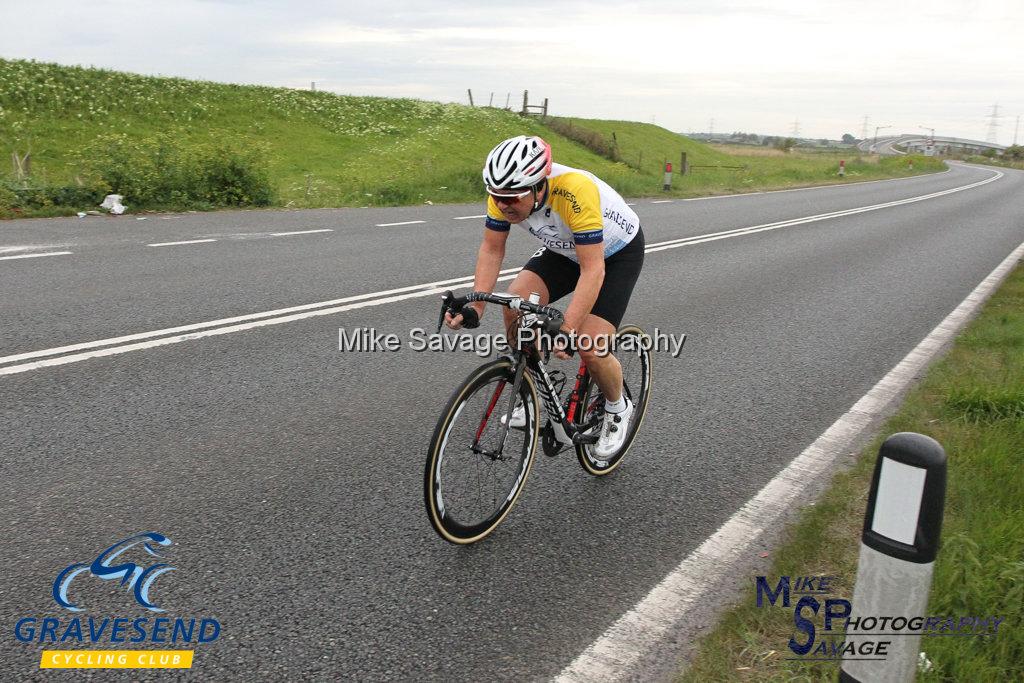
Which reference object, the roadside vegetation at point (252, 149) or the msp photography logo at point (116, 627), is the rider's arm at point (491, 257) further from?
the roadside vegetation at point (252, 149)

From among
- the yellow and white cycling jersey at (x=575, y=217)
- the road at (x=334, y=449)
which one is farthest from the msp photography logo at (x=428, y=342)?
the yellow and white cycling jersey at (x=575, y=217)

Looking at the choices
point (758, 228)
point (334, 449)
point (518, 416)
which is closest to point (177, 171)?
point (758, 228)

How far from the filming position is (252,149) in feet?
51.5

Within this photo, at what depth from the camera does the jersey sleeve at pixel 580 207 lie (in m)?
3.55

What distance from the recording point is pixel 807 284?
10266mm

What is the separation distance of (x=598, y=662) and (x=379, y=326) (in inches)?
182

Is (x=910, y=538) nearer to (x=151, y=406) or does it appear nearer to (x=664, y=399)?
(x=664, y=399)

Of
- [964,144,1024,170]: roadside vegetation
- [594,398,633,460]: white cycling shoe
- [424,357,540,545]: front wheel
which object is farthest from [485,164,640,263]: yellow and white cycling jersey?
[964,144,1024,170]: roadside vegetation

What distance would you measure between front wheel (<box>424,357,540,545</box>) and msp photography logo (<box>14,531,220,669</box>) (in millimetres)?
1023

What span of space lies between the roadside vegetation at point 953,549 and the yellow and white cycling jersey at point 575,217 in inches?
65.8

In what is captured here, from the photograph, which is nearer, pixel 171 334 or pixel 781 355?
pixel 171 334

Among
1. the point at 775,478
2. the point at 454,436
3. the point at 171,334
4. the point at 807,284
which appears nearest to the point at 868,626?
the point at 454,436

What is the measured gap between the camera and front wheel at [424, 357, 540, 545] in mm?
3297

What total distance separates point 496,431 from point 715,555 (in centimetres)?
114
